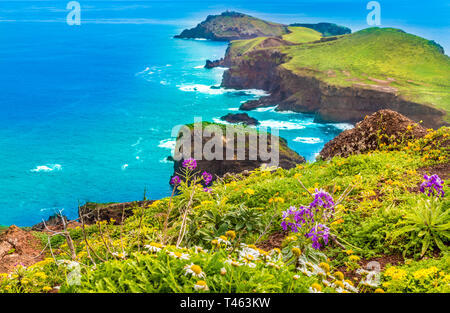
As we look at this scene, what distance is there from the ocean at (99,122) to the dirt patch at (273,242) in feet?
55.0

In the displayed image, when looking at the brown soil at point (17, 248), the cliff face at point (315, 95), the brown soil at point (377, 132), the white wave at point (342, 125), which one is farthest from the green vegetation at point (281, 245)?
the cliff face at point (315, 95)

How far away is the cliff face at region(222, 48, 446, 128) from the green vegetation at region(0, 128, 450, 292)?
72791 millimetres

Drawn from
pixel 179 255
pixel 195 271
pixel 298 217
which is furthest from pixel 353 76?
pixel 195 271

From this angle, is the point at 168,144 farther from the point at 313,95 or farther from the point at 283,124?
the point at 313,95

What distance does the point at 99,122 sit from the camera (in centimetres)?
8444

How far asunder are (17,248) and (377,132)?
11.8 m

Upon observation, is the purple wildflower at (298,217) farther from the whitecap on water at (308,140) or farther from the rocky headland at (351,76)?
the rocky headland at (351,76)

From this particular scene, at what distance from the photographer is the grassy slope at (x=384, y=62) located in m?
92.2

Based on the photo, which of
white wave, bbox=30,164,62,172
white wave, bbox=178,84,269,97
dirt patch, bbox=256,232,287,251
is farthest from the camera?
white wave, bbox=178,84,269,97

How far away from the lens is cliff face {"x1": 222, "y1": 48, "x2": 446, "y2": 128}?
8088cm

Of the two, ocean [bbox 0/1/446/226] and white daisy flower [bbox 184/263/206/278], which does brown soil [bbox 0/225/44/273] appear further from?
ocean [bbox 0/1/446/226]

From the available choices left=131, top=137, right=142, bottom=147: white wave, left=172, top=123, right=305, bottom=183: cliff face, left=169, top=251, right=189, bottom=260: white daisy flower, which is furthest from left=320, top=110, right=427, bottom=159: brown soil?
left=131, top=137, right=142, bottom=147: white wave

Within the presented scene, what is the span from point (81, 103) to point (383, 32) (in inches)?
4082

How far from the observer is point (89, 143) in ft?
242
